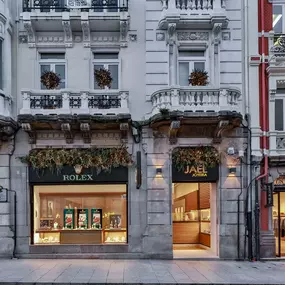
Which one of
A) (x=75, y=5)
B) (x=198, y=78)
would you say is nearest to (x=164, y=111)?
(x=198, y=78)

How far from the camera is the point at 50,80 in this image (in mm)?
14336

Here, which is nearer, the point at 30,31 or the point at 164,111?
the point at 164,111

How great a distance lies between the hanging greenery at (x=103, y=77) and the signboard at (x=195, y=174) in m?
3.97

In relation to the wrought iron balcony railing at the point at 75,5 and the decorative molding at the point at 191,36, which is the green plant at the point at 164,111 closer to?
the decorative molding at the point at 191,36

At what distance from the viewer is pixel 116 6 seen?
14695 mm

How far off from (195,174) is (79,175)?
168 inches

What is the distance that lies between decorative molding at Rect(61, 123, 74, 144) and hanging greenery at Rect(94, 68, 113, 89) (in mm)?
2007

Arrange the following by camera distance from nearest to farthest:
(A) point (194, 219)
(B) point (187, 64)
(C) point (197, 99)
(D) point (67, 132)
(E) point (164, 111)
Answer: (E) point (164, 111)
(C) point (197, 99)
(D) point (67, 132)
(B) point (187, 64)
(A) point (194, 219)

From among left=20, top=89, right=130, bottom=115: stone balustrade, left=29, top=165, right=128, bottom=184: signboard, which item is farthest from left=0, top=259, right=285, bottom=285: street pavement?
left=20, top=89, right=130, bottom=115: stone balustrade

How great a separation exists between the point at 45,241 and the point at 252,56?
10.3 m

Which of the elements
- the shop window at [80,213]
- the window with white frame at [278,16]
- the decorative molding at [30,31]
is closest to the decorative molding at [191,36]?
the window with white frame at [278,16]

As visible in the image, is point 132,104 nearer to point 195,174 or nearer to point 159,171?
point 159,171

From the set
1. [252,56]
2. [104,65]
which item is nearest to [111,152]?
[104,65]

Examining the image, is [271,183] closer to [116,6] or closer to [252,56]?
[252,56]
